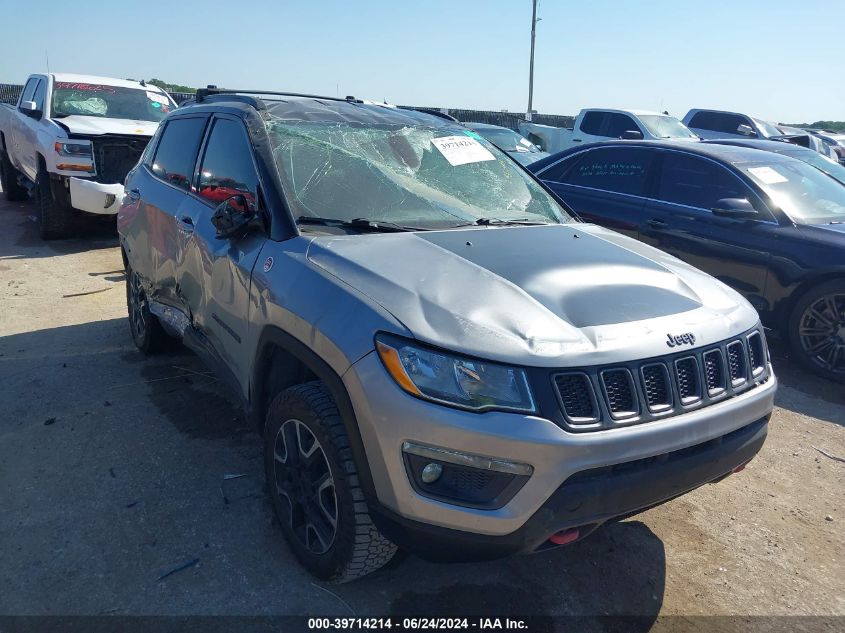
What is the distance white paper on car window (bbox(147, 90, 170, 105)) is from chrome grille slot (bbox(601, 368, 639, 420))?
947cm

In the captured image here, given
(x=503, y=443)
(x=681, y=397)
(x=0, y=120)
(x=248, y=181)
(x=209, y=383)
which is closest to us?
(x=503, y=443)

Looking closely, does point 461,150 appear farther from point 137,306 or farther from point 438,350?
point 137,306

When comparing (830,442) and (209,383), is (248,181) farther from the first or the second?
(830,442)

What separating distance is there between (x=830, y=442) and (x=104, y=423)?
4295 mm

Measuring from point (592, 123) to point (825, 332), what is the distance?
10538mm

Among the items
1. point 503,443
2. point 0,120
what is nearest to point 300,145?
point 503,443

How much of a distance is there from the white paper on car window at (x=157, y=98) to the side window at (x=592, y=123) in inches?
342

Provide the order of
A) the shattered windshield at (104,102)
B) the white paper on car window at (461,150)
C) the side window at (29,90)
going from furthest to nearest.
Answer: the side window at (29,90)
the shattered windshield at (104,102)
the white paper on car window at (461,150)

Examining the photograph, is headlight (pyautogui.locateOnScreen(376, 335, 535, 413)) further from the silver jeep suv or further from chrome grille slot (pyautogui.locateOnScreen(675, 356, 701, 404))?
chrome grille slot (pyautogui.locateOnScreen(675, 356, 701, 404))

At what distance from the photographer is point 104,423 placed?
394 centimetres

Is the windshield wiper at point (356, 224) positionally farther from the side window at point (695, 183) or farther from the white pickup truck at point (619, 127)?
the white pickup truck at point (619, 127)

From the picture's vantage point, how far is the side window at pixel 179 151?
3.95 m

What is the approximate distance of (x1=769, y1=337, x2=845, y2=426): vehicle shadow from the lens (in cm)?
455

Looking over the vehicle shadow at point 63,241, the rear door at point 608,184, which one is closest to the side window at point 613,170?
the rear door at point 608,184
